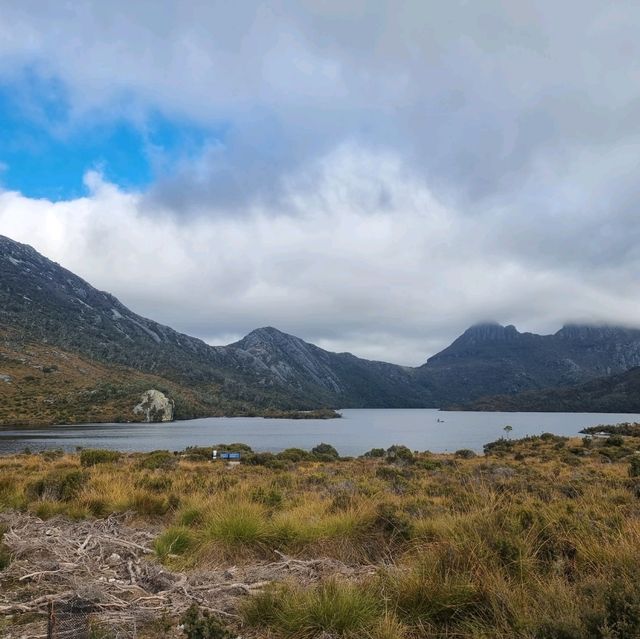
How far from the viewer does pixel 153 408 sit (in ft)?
422

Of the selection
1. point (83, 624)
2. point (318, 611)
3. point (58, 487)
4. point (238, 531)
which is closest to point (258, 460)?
point (58, 487)

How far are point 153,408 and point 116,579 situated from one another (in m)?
132

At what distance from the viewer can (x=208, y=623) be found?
3504 mm

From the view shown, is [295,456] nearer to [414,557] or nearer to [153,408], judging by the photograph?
[414,557]

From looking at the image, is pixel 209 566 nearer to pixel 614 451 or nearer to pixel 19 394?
pixel 614 451

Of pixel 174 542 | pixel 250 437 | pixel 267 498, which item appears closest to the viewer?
pixel 174 542

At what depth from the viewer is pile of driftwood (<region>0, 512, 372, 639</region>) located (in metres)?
4.51

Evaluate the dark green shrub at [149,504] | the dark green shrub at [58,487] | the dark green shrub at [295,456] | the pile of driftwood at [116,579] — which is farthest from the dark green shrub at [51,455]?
the pile of driftwood at [116,579]

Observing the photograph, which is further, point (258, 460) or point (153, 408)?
point (153, 408)

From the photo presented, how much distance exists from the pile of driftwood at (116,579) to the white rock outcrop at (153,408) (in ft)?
416

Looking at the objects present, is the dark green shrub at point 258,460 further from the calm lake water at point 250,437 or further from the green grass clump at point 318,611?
the green grass clump at point 318,611

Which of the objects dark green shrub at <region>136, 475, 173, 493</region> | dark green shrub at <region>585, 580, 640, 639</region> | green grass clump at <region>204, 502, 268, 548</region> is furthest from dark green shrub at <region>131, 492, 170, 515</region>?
dark green shrub at <region>585, 580, 640, 639</region>

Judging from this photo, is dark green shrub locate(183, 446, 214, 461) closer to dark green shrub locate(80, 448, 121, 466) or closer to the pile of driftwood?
dark green shrub locate(80, 448, 121, 466)

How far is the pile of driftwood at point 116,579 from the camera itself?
4508 millimetres
